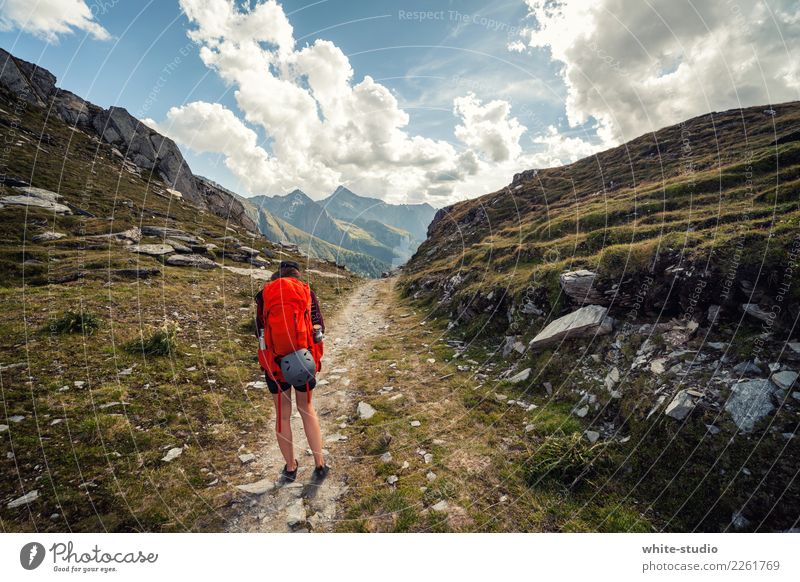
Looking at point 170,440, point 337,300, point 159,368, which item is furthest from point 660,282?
point 337,300

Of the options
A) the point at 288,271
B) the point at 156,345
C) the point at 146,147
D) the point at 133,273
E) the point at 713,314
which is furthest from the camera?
the point at 146,147

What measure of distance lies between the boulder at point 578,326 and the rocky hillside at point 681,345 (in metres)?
0.05

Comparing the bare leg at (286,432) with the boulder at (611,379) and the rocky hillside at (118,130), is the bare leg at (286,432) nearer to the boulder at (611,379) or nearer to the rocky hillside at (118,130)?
the boulder at (611,379)

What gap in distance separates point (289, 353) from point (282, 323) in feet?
1.92

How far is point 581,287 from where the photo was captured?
1138cm

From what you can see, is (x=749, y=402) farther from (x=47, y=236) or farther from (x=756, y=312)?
(x=47, y=236)

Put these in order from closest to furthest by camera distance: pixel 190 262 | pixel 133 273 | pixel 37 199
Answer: pixel 133 273, pixel 190 262, pixel 37 199

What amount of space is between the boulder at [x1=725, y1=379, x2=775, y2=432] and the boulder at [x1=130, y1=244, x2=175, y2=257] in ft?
114

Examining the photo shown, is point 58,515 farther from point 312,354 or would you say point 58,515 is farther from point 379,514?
point 379,514

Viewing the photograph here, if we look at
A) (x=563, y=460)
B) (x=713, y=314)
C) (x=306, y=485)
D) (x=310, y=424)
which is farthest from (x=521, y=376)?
(x=306, y=485)

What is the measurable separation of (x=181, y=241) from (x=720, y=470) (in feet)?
137

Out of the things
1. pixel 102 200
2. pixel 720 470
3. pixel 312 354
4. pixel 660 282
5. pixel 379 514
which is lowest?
pixel 379 514

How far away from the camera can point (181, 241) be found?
34.5m

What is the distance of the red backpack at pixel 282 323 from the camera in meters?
6.11
